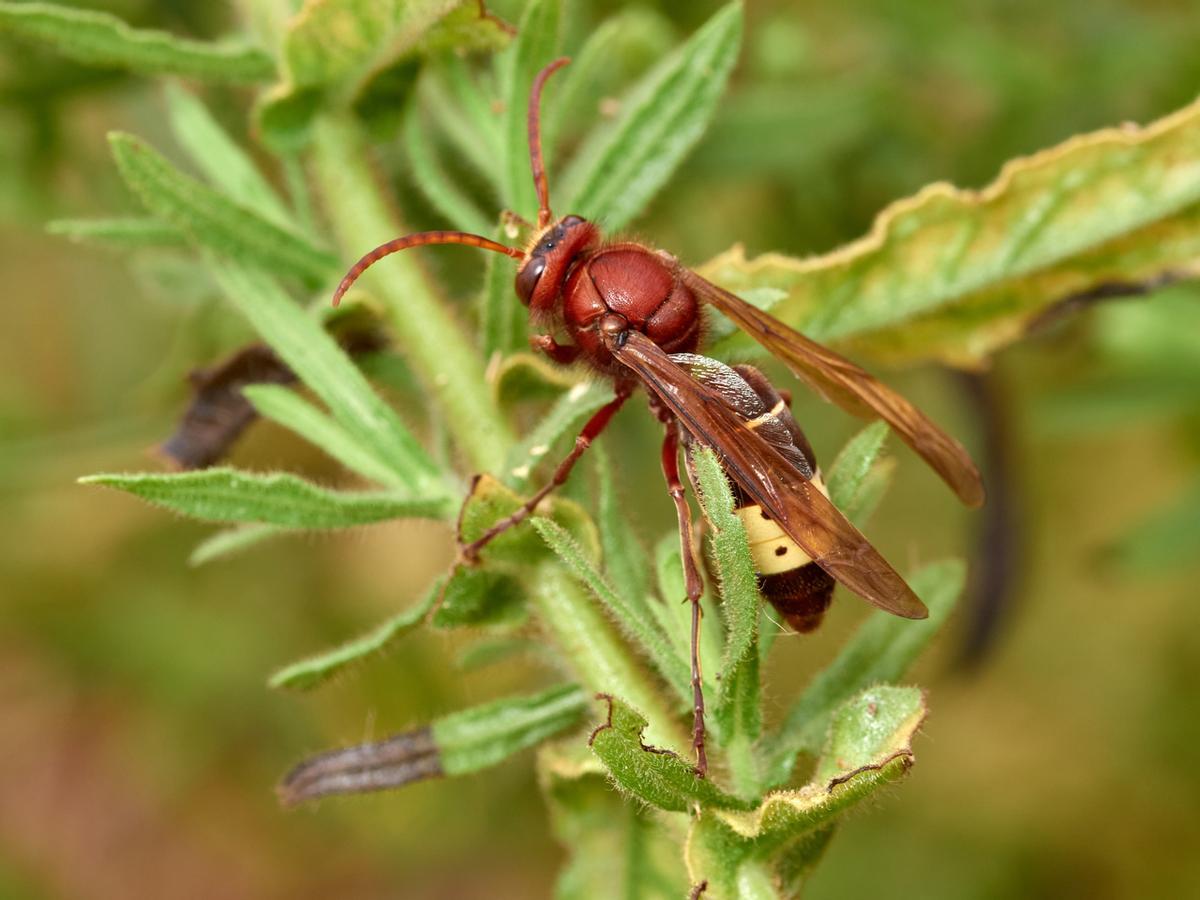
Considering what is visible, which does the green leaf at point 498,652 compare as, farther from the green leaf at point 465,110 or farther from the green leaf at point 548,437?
the green leaf at point 465,110

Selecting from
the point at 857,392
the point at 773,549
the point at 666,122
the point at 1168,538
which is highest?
the point at 666,122

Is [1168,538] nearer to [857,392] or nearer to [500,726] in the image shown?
[857,392]

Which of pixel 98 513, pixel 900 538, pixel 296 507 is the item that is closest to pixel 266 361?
pixel 296 507

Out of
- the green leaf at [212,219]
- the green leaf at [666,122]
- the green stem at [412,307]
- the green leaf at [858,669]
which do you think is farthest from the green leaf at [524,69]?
the green leaf at [858,669]

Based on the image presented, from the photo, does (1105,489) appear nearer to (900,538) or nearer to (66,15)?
(900,538)

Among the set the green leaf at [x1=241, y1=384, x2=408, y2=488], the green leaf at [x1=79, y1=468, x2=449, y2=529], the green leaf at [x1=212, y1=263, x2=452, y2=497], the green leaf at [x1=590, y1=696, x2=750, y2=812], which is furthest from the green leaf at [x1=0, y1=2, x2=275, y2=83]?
Result: the green leaf at [x1=590, y1=696, x2=750, y2=812]

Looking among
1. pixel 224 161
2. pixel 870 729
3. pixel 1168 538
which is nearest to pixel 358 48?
pixel 224 161

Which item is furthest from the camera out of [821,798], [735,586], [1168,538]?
[1168,538]
